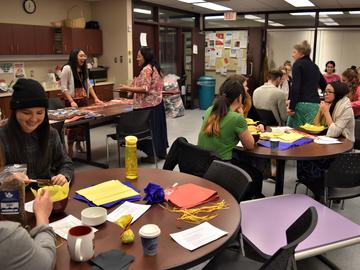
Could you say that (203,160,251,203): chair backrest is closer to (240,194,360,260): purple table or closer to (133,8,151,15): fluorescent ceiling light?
(240,194,360,260): purple table

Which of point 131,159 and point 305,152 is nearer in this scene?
point 131,159

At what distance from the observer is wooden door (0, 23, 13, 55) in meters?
5.56

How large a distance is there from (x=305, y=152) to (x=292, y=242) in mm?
1563

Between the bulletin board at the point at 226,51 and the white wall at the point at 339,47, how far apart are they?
1.85 m

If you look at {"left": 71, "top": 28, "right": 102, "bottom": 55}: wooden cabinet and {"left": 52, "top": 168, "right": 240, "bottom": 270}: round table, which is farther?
{"left": 71, "top": 28, "right": 102, "bottom": 55}: wooden cabinet

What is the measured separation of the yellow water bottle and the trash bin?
734 centimetres

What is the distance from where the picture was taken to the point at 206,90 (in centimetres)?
930

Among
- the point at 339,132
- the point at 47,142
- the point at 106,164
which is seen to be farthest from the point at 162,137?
the point at 47,142

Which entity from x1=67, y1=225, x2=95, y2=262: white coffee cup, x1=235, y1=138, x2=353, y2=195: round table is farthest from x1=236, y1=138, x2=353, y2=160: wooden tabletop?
x1=67, y1=225, x2=95, y2=262: white coffee cup

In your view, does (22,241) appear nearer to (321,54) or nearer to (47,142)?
(47,142)

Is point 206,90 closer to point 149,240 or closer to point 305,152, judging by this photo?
point 305,152

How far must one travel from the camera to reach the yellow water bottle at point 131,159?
6.59 ft

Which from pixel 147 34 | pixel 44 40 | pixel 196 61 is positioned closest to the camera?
pixel 44 40

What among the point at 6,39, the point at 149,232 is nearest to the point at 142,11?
the point at 6,39
